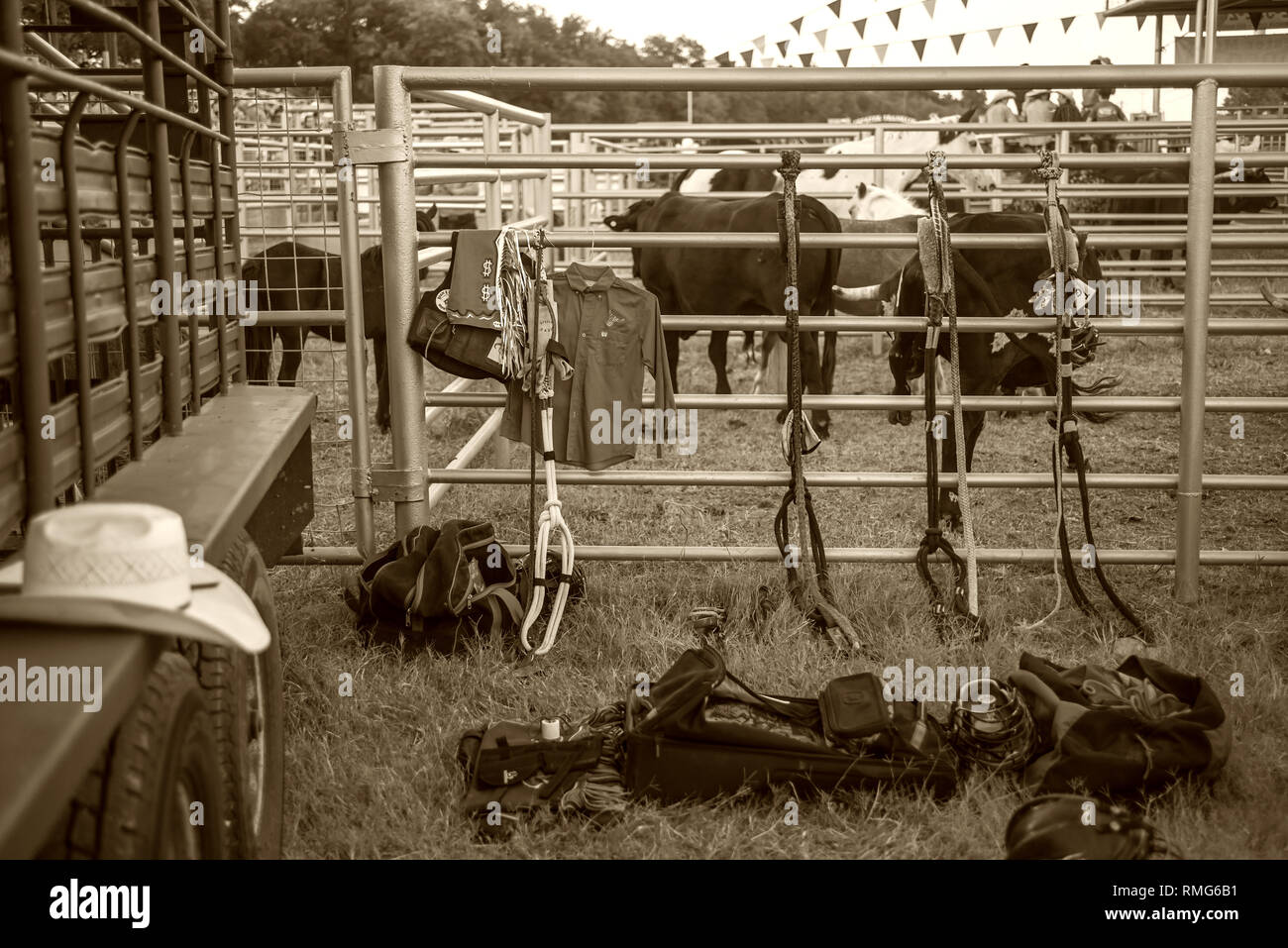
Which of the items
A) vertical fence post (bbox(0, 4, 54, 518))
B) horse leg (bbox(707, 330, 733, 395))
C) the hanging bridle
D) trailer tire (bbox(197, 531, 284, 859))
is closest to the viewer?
vertical fence post (bbox(0, 4, 54, 518))

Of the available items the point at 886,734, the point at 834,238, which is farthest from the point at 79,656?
the point at 834,238

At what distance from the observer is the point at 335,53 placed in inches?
1267

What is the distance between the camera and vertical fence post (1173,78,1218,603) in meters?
4.16

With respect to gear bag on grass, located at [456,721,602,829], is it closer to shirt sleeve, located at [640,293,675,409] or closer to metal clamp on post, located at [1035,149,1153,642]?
shirt sleeve, located at [640,293,675,409]

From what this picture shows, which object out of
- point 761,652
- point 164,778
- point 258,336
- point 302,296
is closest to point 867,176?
point 302,296

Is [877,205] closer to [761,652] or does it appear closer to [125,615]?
[761,652]

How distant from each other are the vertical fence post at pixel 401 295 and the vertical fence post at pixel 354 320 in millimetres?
99

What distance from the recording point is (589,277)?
167 inches

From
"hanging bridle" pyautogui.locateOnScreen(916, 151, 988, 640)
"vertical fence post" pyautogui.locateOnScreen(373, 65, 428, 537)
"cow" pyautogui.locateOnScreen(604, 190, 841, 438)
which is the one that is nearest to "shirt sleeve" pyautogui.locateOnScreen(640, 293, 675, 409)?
"vertical fence post" pyautogui.locateOnScreen(373, 65, 428, 537)

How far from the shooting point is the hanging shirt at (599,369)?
4.15m

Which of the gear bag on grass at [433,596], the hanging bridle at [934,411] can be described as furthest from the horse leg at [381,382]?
the hanging bridle at [934,411]

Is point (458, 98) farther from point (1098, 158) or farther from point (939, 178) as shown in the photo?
point (1098, 158)

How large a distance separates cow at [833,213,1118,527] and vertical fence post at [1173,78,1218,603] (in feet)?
1.50

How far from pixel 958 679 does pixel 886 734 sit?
625 millimetres
